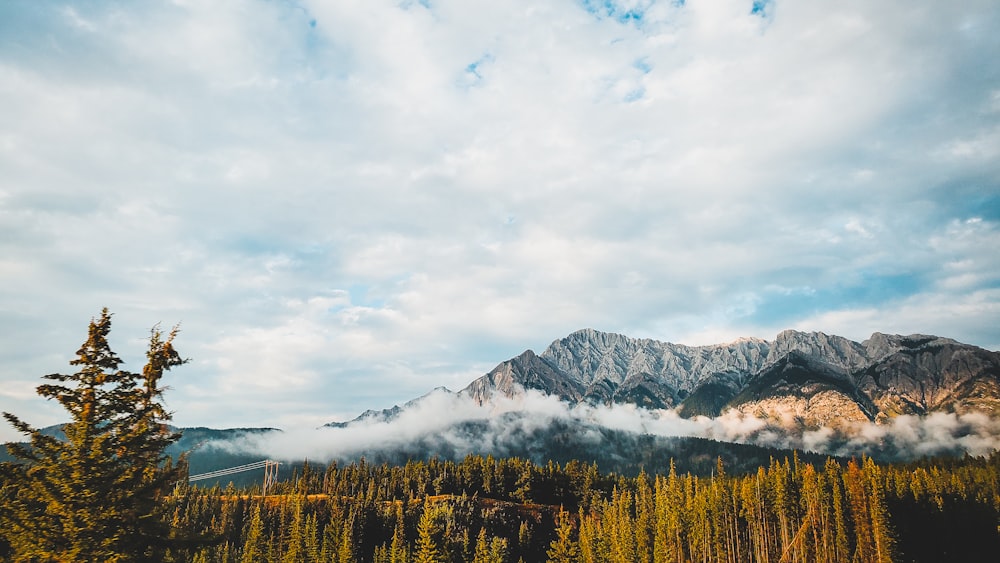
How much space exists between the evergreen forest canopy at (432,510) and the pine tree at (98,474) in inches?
2.0

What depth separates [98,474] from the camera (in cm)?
1900

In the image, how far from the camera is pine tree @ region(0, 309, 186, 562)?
18.1m

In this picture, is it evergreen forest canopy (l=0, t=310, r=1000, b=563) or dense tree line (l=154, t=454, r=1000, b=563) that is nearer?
evergreen forest canopy (l=0, t=310, r=1000, b=563)

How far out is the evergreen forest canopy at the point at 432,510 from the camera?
1862cm

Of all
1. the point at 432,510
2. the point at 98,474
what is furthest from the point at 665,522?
the point at 98,474

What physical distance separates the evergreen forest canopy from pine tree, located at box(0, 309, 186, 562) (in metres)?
0.05

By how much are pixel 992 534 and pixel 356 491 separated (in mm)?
169448

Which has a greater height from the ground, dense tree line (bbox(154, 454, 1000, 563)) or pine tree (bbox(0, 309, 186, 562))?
pine tree (bbox(0, 309, 186, 562))

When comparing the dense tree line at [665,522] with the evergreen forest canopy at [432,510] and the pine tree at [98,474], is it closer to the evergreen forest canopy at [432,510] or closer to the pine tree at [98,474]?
the evergreen forest canopy at [432,510]

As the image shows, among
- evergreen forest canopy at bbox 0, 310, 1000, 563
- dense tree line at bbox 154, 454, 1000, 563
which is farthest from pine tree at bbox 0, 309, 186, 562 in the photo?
dense tree line at bbox 154, 454, 1000, 563

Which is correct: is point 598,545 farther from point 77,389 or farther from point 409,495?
point 77,389

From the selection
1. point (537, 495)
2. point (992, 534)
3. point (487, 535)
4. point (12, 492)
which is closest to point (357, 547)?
point (487, 535)

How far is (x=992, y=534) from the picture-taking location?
4781 inches

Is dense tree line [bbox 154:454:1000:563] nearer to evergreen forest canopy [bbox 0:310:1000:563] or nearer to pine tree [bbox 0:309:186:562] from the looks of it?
evergreen forest canopy [bbox 0:310:1000:563]
